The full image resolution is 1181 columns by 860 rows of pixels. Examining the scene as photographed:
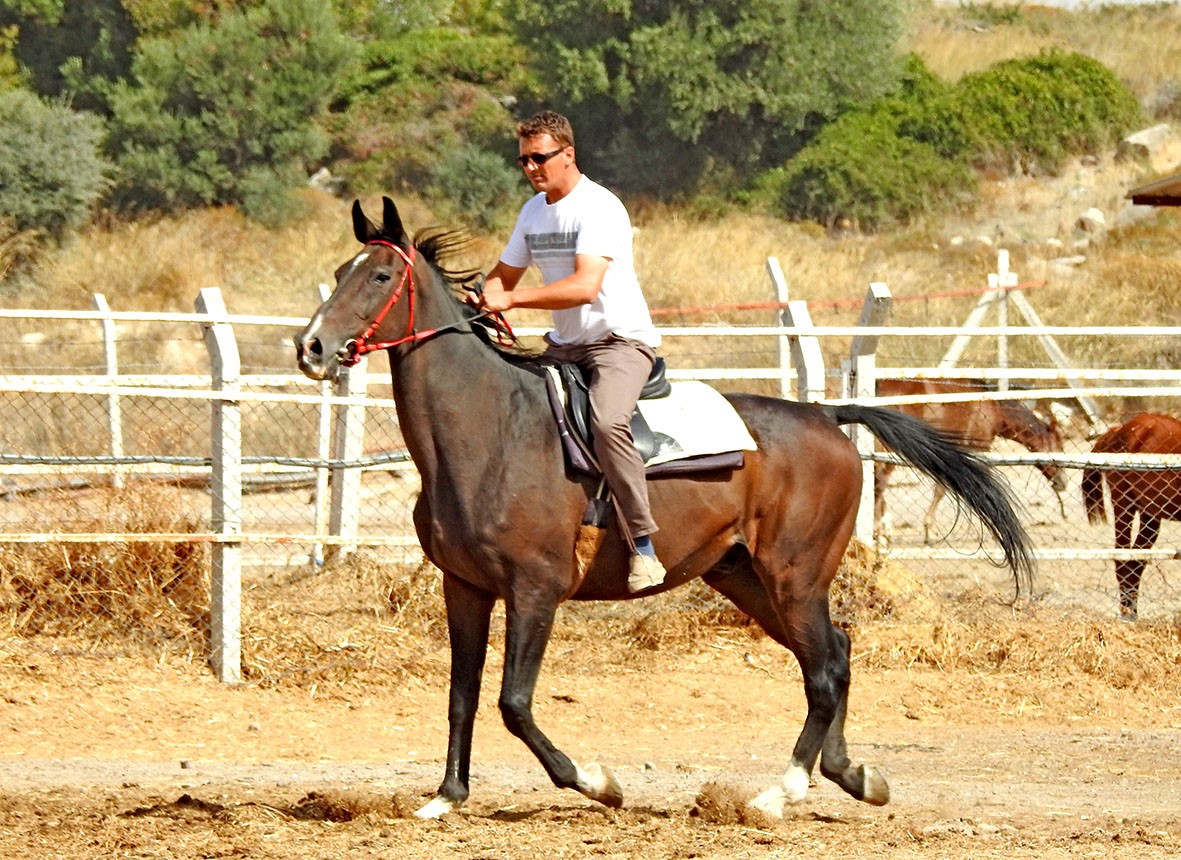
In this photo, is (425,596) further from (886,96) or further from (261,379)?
(886,96)

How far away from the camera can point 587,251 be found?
5918mm

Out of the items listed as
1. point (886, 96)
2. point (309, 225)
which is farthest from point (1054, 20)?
point (309, 225)

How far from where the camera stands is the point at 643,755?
771 cm

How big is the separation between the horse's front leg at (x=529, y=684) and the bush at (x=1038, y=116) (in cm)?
2769

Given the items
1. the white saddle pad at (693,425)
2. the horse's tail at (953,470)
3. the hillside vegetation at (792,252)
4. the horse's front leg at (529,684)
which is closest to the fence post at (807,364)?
the horse's tail at (953,470)

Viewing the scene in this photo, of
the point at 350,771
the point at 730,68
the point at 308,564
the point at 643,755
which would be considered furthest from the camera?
the point at 730,68

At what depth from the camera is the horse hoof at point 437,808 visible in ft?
19.5

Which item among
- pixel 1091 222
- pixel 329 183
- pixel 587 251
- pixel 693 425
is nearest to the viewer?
pixel 587 251

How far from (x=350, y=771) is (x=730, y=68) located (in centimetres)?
2668

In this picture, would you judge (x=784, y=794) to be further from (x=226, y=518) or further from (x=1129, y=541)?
(x=1129, y=541)

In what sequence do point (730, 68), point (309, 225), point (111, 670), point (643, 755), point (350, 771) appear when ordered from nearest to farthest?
1. point (350, 771)
2. point (643, 755)
3. point (111, 670)
4. point (309, 225)
5. point (730, 68)

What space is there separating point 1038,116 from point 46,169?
19571mm

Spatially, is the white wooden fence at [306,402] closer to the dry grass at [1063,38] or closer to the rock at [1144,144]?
the rock at [1144,144]

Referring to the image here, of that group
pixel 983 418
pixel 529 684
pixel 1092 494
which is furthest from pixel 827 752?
pixel 983 418
